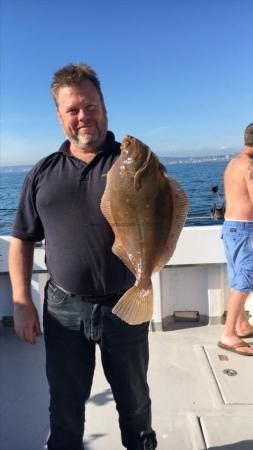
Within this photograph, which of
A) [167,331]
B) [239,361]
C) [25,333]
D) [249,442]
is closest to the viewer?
[25,333]

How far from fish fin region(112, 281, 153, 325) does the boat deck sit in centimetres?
126

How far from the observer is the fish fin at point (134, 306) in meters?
1.74

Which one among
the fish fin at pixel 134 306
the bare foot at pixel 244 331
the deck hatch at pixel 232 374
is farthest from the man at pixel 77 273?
the bare foot at pixel 244 331

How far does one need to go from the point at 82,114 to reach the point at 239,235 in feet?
7.07

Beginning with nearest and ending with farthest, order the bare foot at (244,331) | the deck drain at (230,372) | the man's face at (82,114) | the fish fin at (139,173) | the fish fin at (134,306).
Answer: the fish fin at (139,173)
the fish fin at (134,306)
the man's face at (82,114)
the deck drain at (230,372)
the bare foot at (244,331)

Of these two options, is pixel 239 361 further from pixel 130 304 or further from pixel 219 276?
pixel 130 304

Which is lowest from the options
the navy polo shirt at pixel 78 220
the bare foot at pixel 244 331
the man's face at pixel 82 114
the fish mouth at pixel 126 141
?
the bare foot at pixel 244 331

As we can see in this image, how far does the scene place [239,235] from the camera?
11.6 feet

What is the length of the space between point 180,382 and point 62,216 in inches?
79.7

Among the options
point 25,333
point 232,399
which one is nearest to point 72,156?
point 25,333

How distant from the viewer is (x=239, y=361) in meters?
3.49

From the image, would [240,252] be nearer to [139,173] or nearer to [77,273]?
[77,273]

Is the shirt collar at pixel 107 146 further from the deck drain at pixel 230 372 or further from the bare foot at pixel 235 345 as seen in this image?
the bare foot at pixel 235 345

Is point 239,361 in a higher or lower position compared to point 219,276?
lower
